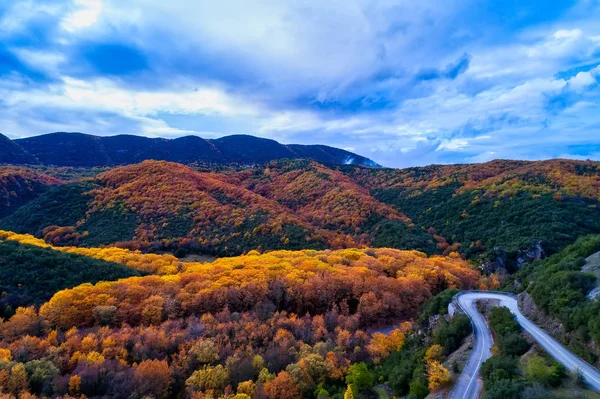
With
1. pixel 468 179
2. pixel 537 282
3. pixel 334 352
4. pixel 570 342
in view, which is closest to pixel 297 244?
pixel 334 352

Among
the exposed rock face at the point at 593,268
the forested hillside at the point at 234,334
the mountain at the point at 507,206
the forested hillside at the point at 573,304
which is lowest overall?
the forested hillside at the point at 234,334

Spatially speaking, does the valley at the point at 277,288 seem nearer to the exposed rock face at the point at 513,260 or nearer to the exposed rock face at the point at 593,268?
the exposed rock face at the point at 513,260

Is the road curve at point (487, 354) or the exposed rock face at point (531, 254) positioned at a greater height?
the exposed rock face at point (531, 254)

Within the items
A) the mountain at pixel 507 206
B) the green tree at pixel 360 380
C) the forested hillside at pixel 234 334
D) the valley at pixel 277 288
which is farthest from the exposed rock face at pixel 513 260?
the green tree at pixel 360 380

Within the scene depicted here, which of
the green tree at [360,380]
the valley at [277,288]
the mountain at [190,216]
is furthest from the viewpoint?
the mountain at [190,216]

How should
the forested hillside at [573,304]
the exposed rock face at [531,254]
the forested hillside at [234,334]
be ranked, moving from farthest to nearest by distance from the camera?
the exposed rock face at [531,254] → the forested hillside at [234,334] → the forested hillside at [573,304]

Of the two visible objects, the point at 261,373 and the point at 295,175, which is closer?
the point at 261,373

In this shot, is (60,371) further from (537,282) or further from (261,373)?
(537,282)
